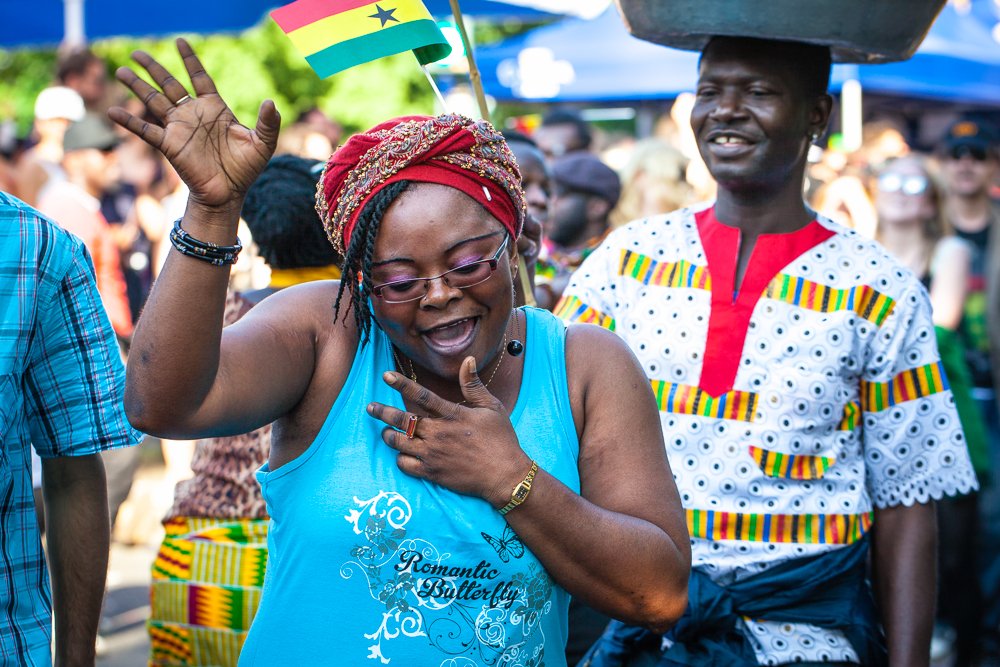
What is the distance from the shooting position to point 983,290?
211 inches

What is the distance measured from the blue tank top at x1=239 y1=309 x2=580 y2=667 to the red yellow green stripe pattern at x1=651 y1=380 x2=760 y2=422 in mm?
871

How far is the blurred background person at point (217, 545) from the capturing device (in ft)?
8.75

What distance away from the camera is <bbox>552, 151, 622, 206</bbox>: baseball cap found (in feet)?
17.6

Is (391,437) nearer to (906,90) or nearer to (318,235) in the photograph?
(318,235)

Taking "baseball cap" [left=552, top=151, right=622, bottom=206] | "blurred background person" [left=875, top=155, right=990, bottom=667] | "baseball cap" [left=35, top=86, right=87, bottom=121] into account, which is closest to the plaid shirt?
"baseball cap" [left=552, top=151, right=622, bottom=206]

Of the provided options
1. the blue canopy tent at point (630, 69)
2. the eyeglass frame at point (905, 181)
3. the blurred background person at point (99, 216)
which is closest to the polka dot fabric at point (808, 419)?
the blurred background person at point (99, 216)

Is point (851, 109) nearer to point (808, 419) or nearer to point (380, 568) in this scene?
point (808, 419)

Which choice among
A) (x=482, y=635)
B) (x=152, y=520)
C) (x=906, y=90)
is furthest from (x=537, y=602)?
(x=906, y=90)

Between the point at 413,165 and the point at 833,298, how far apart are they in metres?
1.30

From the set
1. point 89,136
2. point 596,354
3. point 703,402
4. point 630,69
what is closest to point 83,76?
point 89,136

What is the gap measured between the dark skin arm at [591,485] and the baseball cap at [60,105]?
725cm

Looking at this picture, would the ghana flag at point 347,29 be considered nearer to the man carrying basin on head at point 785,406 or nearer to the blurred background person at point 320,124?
the man carrying basin on head at point 785,406

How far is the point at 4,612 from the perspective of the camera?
1.75m

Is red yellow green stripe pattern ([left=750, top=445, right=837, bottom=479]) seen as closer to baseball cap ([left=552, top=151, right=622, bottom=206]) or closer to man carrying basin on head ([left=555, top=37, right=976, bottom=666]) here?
man carrying basin on head ([left=555, top=37, right=976, bottom=666])
